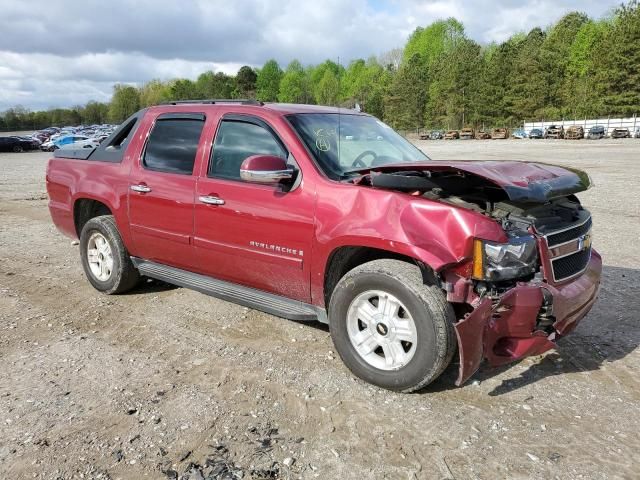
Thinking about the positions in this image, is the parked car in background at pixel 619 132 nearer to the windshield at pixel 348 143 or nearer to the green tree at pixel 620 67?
the green tree at pixel 620 67

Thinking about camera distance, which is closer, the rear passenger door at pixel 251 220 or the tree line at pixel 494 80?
the rear passenger door at pixel 251 220

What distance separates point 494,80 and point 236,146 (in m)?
81.3

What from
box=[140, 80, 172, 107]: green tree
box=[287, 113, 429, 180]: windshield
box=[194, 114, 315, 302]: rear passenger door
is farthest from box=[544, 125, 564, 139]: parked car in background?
box=[140, 80, 172, 107]: green tree

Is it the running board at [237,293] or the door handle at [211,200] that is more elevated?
the door handle at [211,200]

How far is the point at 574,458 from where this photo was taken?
2877 millimetres

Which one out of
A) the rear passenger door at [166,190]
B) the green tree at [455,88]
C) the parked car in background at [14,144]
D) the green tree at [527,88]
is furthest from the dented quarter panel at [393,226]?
the green tree at [455,88]

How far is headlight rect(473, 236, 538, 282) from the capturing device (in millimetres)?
3199

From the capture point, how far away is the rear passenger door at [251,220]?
13.0 ft

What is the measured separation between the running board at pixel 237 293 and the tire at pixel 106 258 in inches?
6.2

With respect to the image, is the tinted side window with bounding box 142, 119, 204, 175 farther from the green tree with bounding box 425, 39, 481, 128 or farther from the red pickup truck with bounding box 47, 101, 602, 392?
the green tree with bounding box 425, 39, 481, 128

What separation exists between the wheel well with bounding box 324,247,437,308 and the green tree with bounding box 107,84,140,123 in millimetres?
115339

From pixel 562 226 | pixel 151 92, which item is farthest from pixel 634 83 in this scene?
pixel 151 92

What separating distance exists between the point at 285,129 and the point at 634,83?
71.3 meters

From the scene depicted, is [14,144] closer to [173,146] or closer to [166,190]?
[173,146]
